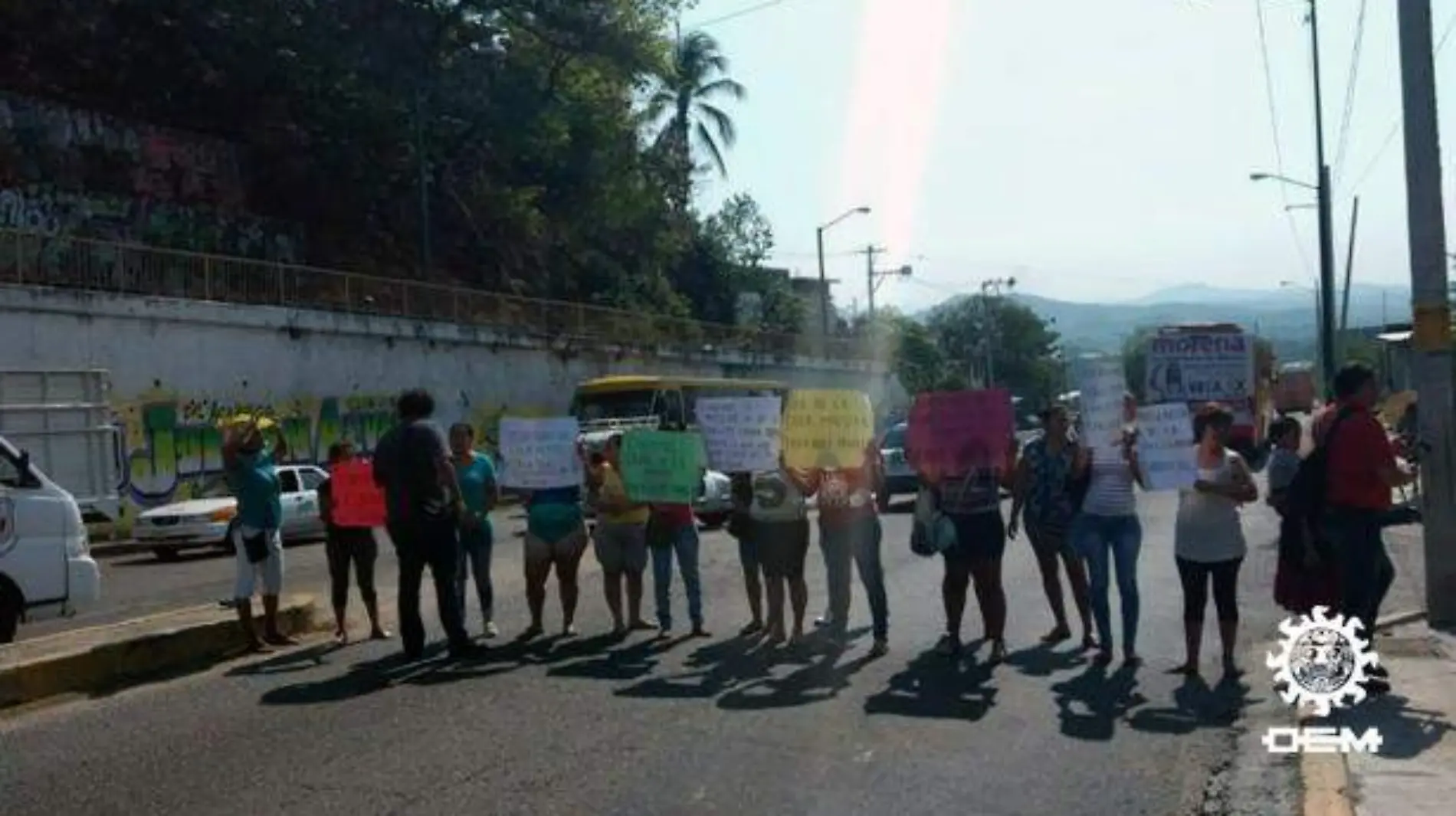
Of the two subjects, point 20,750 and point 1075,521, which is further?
point 1075,521

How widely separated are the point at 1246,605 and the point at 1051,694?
15.4 ft

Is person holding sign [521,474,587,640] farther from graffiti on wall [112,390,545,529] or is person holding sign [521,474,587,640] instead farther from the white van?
graffiti on wall [112,390,545,529]

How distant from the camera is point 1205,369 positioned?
29.4 m

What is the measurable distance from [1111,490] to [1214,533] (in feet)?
3.38

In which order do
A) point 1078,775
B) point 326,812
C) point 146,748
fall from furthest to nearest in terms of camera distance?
1. point 146,748
2. point 1078,775
3. point 326,812

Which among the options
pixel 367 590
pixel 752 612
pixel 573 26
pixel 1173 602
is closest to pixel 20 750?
pixel 367 590

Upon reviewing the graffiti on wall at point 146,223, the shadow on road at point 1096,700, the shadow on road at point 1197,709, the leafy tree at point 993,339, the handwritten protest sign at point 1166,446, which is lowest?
the shadow on road at point 1197,709

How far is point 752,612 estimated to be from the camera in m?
11.9

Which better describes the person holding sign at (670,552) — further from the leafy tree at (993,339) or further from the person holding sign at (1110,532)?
the leafy tree at (993,339)

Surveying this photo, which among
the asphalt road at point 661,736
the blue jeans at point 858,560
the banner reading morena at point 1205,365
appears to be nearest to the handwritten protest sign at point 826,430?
the blue jeans at point 858,560

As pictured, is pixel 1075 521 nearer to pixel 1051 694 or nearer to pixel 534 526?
pixel 1051 694

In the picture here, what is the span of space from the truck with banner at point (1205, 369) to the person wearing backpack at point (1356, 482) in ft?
65.5

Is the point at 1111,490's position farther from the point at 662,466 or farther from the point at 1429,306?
the point at 662,466

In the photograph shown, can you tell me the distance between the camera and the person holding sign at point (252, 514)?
11.4 m
